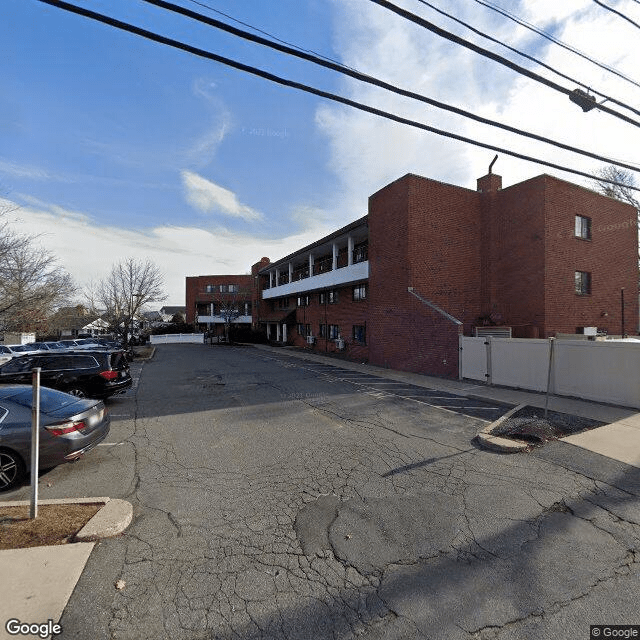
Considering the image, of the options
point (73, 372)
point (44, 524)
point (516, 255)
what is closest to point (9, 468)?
point (44, 524)

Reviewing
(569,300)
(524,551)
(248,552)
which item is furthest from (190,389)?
(569,300)

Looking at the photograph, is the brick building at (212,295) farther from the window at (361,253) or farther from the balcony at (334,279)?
the window at (361,253)

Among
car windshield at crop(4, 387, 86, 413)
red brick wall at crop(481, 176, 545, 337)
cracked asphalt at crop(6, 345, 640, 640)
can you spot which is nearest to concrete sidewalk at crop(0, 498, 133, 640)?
cracked asphalt at crop(6, 345, 640, 640)

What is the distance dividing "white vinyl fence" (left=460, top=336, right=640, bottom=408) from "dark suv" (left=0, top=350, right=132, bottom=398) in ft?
39.5

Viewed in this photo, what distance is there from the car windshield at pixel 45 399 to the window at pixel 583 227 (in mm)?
22632

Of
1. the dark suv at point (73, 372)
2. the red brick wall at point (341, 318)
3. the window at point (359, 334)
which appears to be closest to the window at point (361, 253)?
the red brick wall at point (341, 318)

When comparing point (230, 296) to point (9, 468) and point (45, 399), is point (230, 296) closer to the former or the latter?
point (45, 399)

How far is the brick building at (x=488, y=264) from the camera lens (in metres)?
17.2

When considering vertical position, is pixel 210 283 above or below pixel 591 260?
above

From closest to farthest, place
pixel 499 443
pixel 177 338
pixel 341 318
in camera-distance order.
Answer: pixel 499 443 < pixel 341 318 < pixel 177 338

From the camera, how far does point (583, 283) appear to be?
18766mm

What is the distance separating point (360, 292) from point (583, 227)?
42.8 feet

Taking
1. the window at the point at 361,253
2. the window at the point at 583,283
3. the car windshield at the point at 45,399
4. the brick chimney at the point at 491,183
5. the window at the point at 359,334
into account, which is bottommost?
the car windshield at the point at 45,399

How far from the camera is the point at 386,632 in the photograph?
2609 millimetres
